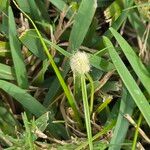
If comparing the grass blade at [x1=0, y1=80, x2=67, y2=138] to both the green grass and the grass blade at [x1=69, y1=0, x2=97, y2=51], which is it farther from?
the grass blade at [x1=69, y1=0, x2=97, y2=51]

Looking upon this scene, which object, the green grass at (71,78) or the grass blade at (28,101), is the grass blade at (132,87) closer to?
the green grass at (71,78)

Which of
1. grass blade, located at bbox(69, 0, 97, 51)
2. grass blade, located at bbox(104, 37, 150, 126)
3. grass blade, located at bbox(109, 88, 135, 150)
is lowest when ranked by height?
grass blade, located at bbox(109, 88, 135, 150)

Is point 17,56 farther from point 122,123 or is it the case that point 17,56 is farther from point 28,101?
point 122,123

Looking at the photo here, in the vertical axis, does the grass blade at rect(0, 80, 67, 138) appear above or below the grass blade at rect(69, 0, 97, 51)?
below

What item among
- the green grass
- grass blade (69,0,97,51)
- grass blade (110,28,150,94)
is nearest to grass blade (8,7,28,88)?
the green grass

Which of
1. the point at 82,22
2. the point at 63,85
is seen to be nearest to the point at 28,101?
the point at 63,85

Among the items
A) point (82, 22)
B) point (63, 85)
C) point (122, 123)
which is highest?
point (82, 22)

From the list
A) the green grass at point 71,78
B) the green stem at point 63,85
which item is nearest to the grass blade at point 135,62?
the green grass at point 71,78

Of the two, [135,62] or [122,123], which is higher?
[135,62]
